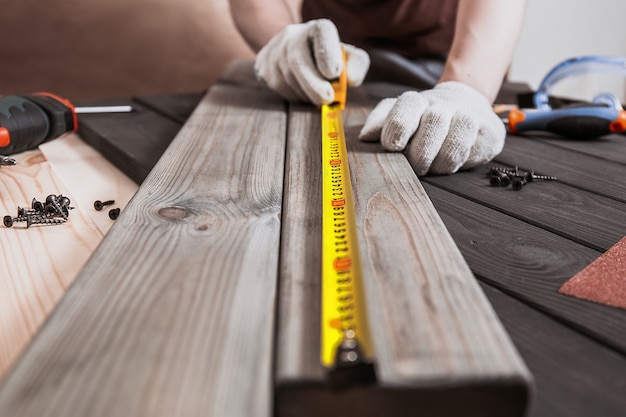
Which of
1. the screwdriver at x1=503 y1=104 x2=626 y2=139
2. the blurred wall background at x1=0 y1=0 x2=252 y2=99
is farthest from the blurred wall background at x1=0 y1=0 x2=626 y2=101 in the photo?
the screwdriver at x1=503 y1=104 x2=626 y2=139

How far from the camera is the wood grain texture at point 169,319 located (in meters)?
0.46

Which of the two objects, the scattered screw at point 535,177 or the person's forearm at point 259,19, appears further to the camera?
the person's forearm at point 259,19

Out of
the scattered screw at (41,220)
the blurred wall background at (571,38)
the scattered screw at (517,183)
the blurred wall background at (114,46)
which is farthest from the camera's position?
the blurred wall background at (571,38)

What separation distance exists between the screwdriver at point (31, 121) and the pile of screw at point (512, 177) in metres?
0.83

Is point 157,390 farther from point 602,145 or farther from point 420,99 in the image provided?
point 602,145

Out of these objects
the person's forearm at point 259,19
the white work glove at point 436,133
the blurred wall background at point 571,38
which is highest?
the blurred wall background at point 571,38

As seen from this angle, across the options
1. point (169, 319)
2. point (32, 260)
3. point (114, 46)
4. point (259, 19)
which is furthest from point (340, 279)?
point (114, 46)

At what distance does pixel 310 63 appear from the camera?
1328 mm

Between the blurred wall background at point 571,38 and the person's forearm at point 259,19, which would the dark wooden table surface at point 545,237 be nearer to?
the person's forearm at point 259,19

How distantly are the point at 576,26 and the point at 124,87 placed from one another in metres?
2.34

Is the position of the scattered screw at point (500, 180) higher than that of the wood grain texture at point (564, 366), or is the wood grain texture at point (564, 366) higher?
the scattered screw at point (500, 180)

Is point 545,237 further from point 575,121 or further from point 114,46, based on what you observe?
point 114,46

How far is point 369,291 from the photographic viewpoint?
574 mm

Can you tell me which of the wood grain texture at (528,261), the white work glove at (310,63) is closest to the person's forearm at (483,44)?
the white work glove at (310,63)
